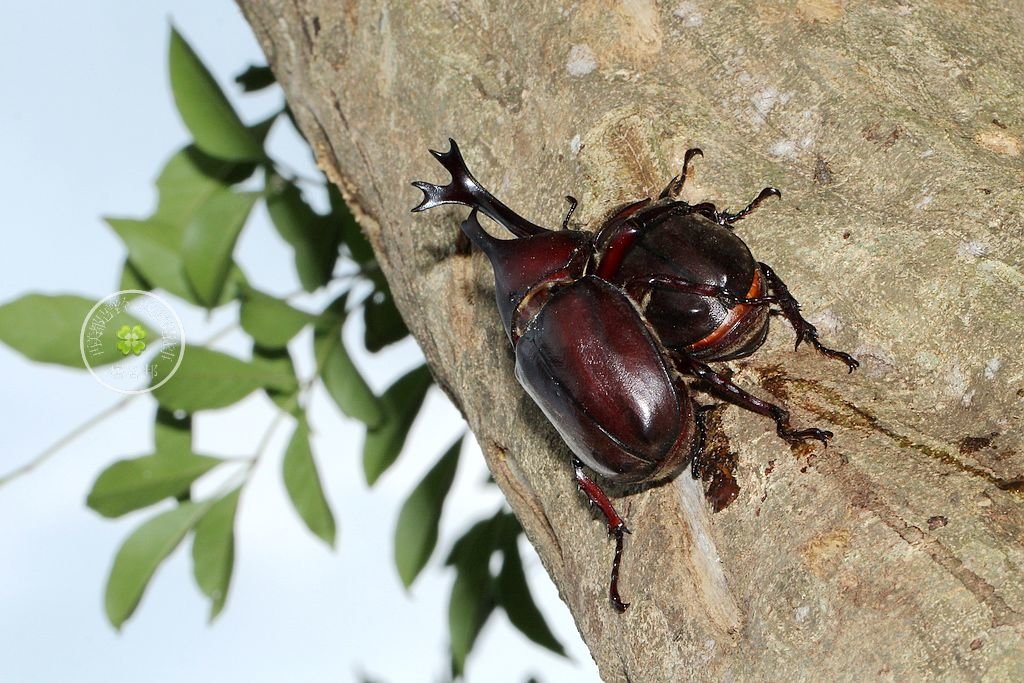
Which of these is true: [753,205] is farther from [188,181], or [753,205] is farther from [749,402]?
[188,181]

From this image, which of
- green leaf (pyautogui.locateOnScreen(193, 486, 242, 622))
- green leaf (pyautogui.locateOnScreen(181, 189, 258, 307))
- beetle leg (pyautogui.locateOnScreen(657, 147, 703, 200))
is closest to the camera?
beetle leg (pyautogui.locateOnScreen(657, 147, 703, 200))

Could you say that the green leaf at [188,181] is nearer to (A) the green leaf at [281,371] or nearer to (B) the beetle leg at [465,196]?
(A) the green leaf at [281,371]

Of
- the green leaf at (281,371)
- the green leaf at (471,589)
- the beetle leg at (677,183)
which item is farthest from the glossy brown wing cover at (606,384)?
the green leaf at (471,589)

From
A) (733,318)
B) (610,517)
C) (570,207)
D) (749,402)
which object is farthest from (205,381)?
(749,402)

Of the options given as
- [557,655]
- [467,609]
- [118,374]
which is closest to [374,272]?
[118,374]

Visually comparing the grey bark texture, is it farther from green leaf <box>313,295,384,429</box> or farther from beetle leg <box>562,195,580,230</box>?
green leaf <box>313,295,384,429</box>

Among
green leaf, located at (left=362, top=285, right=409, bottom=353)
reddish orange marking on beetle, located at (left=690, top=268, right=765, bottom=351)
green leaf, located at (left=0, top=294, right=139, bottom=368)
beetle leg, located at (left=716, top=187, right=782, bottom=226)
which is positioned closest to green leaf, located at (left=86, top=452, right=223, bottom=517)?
green leaf, located at (left=0, top=294, right=139, bottom=368)
